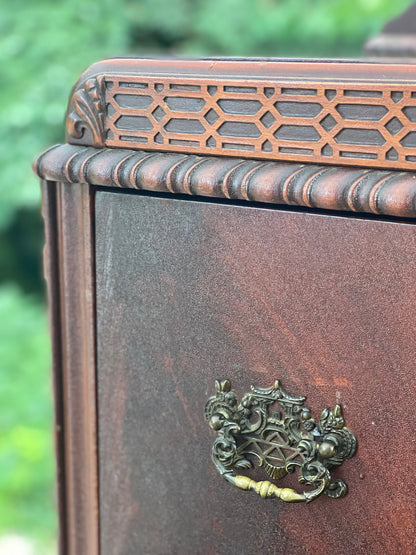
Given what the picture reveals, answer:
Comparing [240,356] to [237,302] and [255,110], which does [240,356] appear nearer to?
[237,302]

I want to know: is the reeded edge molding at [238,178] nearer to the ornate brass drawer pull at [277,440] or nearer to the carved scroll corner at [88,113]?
the carved scroll corner at [88,113]

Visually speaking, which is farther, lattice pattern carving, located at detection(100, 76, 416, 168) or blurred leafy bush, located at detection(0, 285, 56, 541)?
blurred leafy bush, located at detection(0, 285, 56, 541)

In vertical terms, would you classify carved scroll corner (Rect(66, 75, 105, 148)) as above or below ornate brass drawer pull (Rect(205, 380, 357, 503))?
above

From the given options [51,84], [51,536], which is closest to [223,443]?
[51,536]

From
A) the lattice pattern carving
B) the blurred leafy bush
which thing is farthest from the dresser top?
the blurred leafy bush

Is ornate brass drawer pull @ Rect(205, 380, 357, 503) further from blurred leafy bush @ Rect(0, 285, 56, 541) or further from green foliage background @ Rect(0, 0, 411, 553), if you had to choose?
green foliage background @ Rect(0, 0, 411, 553)

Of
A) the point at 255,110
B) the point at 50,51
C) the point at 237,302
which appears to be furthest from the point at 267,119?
the point at 50,51

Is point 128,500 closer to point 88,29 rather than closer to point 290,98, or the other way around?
point 290,98
